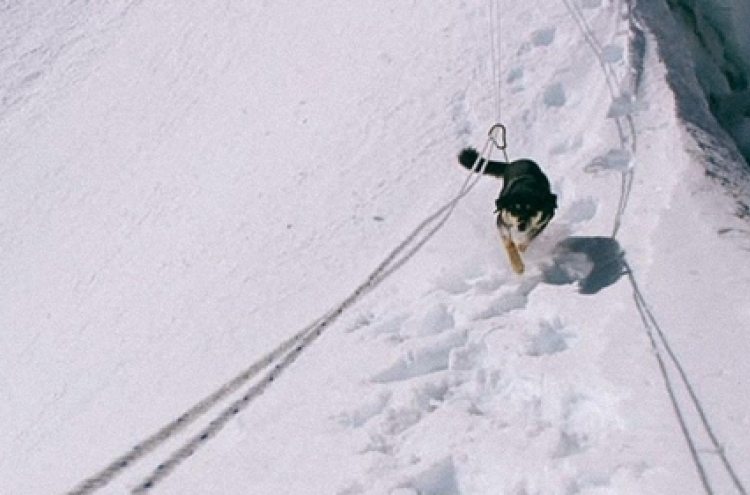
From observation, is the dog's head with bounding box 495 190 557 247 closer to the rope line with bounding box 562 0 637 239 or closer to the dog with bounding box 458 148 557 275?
the dog with bounding box 458 148 557 275

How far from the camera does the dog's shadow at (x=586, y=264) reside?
5.38 metres

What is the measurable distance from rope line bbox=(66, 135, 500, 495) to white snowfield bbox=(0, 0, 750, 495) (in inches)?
0.8

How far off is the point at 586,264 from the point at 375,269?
4.38 ft

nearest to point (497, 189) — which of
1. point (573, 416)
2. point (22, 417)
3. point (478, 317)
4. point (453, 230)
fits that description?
point (453, 230)

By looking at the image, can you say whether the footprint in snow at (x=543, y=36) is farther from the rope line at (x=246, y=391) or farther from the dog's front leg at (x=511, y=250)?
the dog's front leg at (x=511, y=250)

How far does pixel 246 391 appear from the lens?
5.52m

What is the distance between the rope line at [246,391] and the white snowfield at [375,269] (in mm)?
19

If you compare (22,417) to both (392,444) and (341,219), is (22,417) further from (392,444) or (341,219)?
(392,444)

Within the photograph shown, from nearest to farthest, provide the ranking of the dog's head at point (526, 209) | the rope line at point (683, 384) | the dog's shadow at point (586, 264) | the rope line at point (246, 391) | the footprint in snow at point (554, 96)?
the rope line at point (683, 384) < the rope line at point (246, 391) < the dog's head at point (526, 209) < the dog's shadow at point (586, 264) < the footprint in snow at point (554, 96)

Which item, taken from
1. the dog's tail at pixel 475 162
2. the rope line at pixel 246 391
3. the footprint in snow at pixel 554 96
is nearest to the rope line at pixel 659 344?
the footprint in snow at pixel 554 96

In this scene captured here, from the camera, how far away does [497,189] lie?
261 inches

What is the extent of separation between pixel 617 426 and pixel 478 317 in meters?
1.15

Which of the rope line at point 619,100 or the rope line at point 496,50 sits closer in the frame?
the rope line at point 619,100

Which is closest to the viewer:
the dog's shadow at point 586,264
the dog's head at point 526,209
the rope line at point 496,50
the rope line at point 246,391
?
the rope line at point 246,391
